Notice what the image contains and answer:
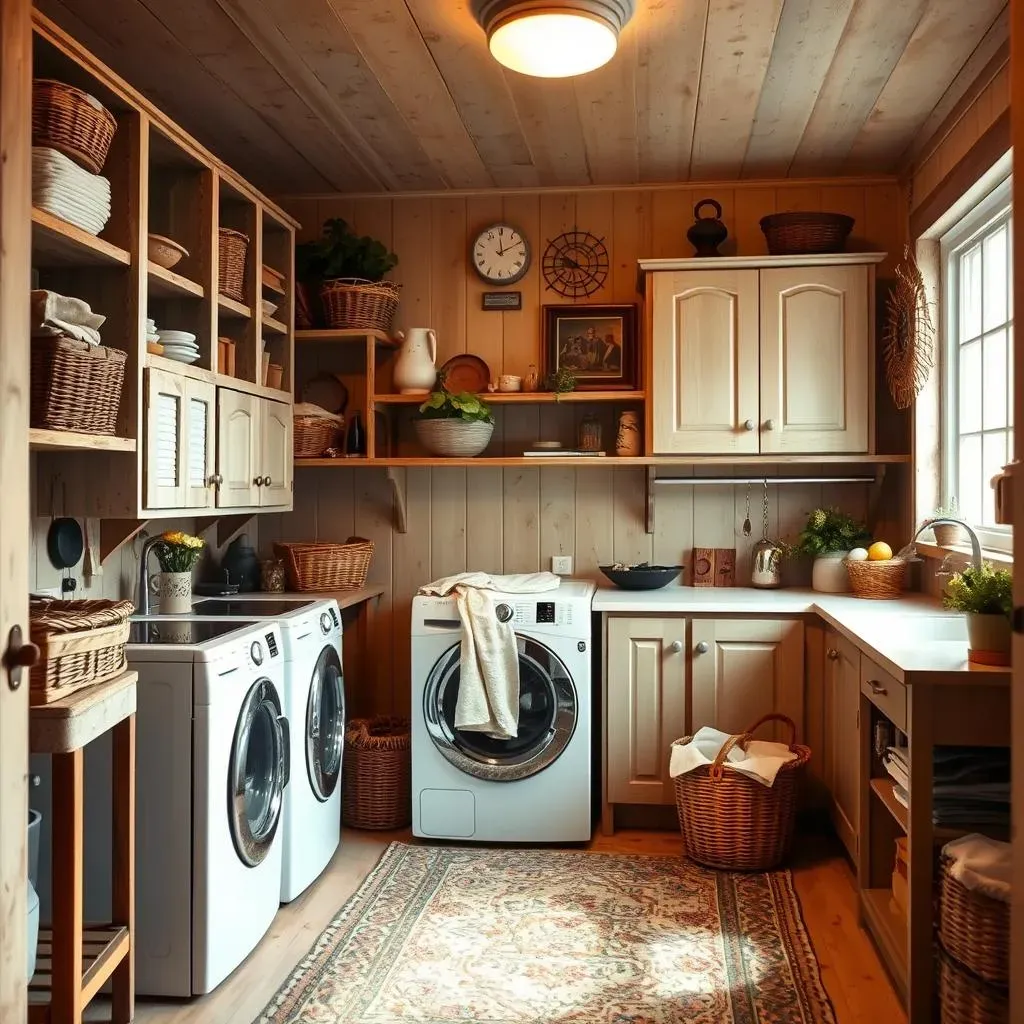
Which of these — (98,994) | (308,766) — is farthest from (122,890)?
(308,766)

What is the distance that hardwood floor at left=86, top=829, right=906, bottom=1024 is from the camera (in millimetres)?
2340

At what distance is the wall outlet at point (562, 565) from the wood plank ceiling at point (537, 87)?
1.48 metres

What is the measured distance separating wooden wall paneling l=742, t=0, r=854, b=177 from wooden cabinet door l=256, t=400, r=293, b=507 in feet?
6.25

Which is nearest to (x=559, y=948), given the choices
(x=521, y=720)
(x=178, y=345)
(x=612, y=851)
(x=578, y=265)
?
(x=612, y=851)

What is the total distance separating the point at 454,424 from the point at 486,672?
3.19ft

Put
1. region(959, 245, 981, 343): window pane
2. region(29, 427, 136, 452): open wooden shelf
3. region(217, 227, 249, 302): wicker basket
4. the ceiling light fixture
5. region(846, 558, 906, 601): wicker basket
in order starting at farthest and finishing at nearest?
region(846, 558, 906, 601): wicker basket, region(959, 245, 981, 343): window pane, region(217, 227, 249, 302): wicker basket, the ceiling light fixture, region(29, 427, 136, 452): open wooden shelf

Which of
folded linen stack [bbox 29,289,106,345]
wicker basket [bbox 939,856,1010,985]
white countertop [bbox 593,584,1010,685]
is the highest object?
folded linen stack [bbox 29,289,106,345]

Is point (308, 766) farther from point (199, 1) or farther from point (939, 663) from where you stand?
point (199, 1)

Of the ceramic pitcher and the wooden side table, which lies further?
the ceramic pitcher

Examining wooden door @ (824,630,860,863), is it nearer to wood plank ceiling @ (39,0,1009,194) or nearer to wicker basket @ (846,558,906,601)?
wicker basket @ (846,558,906,601)

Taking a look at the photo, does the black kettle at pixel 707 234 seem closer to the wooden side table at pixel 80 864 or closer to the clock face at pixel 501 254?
the clock face at pixel 501 254

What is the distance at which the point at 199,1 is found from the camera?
8.32ft

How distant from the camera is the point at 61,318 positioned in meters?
2.24

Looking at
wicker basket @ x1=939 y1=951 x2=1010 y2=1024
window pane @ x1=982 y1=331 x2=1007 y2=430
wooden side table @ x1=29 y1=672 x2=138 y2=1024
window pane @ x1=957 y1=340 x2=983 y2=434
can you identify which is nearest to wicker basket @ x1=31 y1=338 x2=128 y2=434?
wooden side table @ x1=29 y1=672 x2=138 y2=1024
